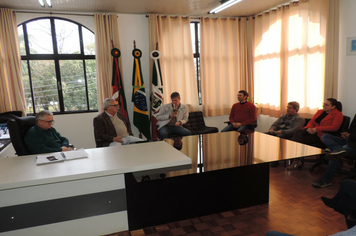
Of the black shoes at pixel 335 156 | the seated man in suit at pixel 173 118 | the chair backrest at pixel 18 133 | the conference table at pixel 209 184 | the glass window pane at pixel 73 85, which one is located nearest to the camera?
the conference table at pixel 209 184

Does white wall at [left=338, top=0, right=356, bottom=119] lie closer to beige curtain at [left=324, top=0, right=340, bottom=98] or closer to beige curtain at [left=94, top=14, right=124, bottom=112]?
beige curtain at [left=324, top=0, right=340, bottom=98]

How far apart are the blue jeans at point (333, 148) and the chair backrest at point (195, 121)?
2.58m

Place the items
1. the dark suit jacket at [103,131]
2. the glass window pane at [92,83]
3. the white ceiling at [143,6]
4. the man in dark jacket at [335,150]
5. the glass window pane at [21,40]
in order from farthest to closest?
1. the glass window pane at [92,83]
2. the glass window pane at [21,40]
3. the white ceiling at [143,6]
4. the dark suit jacket at [103,131]
5. the man in dark jacket at [335,150]

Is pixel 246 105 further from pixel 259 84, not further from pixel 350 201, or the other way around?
pixel 350 201

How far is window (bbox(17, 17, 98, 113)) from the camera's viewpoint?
5418mm

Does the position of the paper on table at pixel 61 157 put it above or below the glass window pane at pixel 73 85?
below

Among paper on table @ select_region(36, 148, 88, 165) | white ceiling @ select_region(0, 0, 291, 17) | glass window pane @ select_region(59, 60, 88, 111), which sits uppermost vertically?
white ceiling @ select_region(0, 0, 291, 17)

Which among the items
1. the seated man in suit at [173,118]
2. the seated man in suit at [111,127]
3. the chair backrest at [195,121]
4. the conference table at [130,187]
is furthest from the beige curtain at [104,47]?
the conference table at [130,187]

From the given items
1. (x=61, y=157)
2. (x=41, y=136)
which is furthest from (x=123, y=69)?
(x=61, y=157)

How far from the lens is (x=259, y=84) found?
6434 millimetres

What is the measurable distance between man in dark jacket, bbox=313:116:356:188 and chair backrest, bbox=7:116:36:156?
3325 mm

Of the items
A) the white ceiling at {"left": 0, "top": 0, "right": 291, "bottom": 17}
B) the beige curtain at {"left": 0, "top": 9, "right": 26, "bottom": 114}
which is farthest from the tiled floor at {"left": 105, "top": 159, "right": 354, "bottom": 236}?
the beige curtain at {"left": 0, "top": 9, "right": 26, "bottom": 114}

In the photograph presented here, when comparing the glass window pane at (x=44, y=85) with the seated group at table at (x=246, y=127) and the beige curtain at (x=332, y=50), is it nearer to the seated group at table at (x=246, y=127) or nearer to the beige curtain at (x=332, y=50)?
the seated group at table at (x=246, y=127)

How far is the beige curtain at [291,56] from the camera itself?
4.88 m
